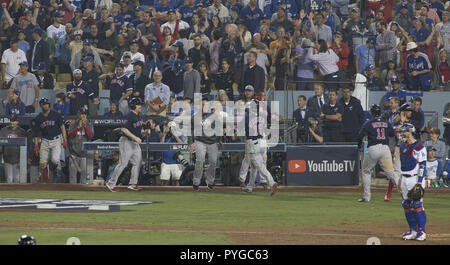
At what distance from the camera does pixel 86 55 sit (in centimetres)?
2458

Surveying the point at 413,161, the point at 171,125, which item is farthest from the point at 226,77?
the point at 413,161

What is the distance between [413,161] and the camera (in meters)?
13.2

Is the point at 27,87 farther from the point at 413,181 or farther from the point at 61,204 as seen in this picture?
the point at 413,181

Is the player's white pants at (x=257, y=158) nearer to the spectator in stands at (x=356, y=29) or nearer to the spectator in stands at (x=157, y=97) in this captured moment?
the spectator in stands at (x=157, y=97)

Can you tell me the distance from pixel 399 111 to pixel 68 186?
908cm

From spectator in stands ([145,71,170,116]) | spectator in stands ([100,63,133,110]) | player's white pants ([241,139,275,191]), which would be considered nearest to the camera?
player's white pants ([241,139,275,191])

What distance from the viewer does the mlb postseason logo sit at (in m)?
17.2

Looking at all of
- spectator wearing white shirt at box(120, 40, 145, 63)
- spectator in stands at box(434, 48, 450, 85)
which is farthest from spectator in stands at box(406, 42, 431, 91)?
spectator wearing white shirt at box(120, 40, 145, 63)

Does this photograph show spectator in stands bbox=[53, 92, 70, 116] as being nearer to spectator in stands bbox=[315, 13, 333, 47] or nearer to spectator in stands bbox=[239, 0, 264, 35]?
spectator in stands bbox=[239, 0, 264, 35]

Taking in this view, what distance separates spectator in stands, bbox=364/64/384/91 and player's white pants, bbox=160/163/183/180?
20.3ft

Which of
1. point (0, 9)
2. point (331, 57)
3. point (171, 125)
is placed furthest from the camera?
point (0, 9)

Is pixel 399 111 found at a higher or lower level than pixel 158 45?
lower

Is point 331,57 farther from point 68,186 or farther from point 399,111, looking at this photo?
point 68,186

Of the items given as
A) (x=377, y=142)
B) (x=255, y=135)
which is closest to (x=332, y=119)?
(x=255, y=135)
